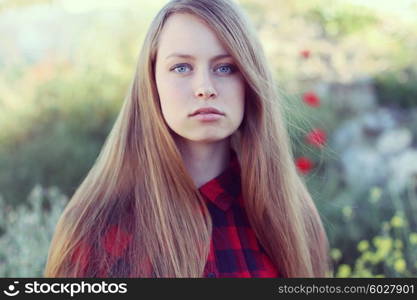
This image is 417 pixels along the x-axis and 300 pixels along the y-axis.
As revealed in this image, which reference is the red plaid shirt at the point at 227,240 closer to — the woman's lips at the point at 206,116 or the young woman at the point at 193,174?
the young woman at the point at 193,174

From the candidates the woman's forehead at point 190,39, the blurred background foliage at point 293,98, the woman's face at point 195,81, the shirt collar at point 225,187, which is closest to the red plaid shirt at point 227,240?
the shirt collar at point 225,187

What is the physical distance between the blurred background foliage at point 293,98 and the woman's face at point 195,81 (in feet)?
6.41

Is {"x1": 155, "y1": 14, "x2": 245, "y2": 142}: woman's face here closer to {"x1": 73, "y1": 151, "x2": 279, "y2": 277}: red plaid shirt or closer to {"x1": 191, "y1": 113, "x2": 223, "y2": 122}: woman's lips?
{"x1": 191, "y1": 113, "x2": 223, "y2": 122}: woman's lips

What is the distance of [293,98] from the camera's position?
12.8 feet

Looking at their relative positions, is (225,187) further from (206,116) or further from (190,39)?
(190,39)

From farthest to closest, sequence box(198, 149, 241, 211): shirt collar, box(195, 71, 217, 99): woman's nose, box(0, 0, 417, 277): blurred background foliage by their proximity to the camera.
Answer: box(0, 0, 417, 277): blurred background foliage → box(198, 149, 241, 211): shirt collar → box(195, 71, 217, 99): woman's nose

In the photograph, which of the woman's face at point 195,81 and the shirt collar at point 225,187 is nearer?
the woman's face at point 195,81

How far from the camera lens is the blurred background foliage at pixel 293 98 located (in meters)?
4.15

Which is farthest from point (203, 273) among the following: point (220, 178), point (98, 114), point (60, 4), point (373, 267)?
point (60, 4)

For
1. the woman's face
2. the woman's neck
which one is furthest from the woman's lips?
the woman's neck

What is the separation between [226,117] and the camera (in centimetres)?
197

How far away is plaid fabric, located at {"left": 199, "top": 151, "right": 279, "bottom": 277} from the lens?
6.50 feet

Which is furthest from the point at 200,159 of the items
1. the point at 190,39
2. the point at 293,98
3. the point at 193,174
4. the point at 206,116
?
the point at 293,98

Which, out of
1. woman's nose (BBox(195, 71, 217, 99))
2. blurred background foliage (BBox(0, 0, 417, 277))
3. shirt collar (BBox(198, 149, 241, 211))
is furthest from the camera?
blurred background foliage (BBox(0, 0, 417, 277))
